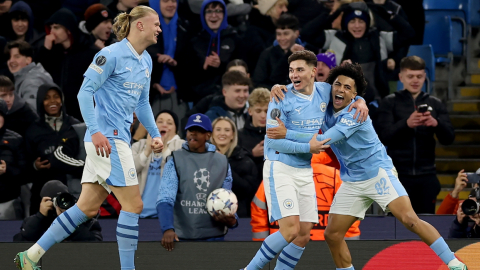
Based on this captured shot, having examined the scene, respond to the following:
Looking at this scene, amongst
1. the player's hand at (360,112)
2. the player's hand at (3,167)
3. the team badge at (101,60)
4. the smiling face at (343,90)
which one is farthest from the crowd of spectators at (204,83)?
the team badge at (101,60)

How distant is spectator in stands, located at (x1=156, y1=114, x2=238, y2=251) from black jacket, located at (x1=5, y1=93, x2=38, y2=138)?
8.27ft

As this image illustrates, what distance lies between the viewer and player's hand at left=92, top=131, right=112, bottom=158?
532 centimetres

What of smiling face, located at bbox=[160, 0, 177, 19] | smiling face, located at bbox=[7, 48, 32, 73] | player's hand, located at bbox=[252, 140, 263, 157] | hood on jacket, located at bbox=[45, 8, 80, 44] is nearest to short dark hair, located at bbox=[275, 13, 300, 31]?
smiling face, located at bbox=[160, 0, 177, 19]

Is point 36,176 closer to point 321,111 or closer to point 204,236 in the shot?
point 204,236

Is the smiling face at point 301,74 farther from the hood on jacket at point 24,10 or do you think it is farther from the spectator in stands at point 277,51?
the hood on jacket at point 24,10

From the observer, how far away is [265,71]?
9.54 metres

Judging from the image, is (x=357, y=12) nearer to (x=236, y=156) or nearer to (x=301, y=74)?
(x=236, y=156)

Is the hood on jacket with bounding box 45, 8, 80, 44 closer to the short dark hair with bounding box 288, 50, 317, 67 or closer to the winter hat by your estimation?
the winter hat

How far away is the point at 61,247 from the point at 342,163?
8.21 feet

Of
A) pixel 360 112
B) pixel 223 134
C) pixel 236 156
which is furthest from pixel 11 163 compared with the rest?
pixel 360 112

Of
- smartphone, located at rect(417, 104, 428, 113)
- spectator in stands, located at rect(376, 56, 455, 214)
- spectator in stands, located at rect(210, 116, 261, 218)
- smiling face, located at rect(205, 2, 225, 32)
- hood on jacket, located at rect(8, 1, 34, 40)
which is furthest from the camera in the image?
hood on jacket, located at rect(8, 1, 34, 40)

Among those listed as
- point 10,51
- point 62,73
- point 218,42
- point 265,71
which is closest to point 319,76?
point 265,71

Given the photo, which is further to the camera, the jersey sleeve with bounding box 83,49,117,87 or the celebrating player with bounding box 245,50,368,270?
the celebrating player with bounding box 245,50,368,270

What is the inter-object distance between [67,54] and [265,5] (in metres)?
3.02
